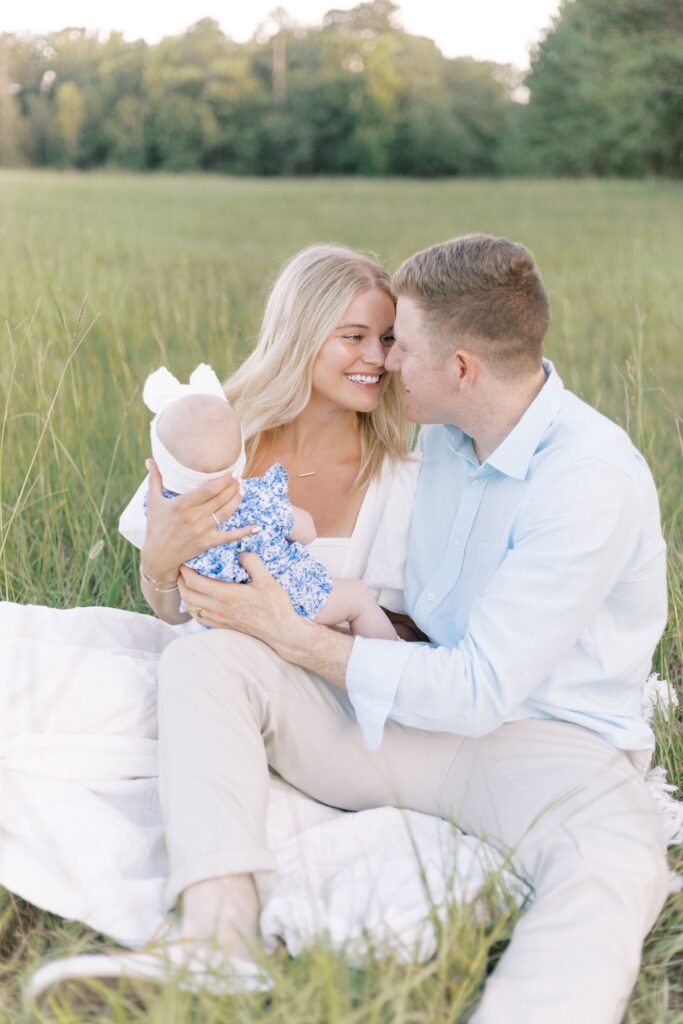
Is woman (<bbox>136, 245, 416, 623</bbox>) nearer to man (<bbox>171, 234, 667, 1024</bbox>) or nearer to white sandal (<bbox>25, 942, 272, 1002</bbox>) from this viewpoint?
man (<bbox>171, 234, 667, 1024</bbox>)

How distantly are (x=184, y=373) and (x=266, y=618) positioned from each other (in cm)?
262

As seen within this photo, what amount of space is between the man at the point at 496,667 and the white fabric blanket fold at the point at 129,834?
10 cm

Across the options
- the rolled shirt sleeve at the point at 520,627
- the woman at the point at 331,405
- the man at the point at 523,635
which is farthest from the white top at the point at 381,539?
the rolled shirt sleeve at the point at 520,627

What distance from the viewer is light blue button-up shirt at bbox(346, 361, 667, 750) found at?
2.07 meters

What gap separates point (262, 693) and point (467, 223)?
1380 cm

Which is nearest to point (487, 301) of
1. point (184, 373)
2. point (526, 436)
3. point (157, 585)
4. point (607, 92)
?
point (526, 436)

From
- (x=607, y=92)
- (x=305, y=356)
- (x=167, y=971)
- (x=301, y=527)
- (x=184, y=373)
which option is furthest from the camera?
(x=607, y=92)

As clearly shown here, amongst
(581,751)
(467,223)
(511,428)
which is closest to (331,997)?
(581,751)

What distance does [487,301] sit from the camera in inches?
90.7

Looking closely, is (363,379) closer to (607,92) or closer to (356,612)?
(356,612)

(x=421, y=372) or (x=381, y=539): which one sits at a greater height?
(x=421, y=372)

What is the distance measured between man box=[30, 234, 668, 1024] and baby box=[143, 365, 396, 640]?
0.30 ft

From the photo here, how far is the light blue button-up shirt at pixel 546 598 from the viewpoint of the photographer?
81.4 inches

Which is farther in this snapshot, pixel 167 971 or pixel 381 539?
pixel 381 539
